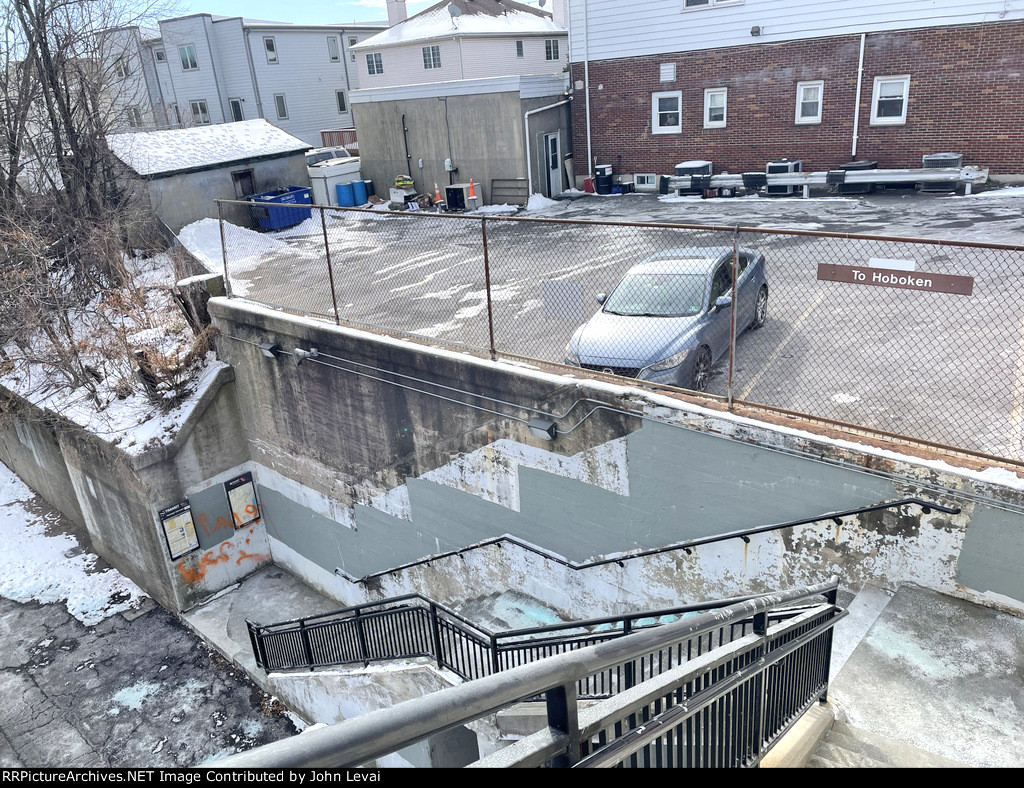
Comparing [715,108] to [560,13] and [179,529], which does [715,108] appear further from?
[179,529]

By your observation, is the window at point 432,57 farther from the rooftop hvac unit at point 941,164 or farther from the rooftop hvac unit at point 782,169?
the rooftop hvac unit at point 941,164

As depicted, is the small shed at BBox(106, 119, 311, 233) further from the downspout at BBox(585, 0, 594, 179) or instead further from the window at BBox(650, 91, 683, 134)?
the window at BBox(650, 91, 683, 134)

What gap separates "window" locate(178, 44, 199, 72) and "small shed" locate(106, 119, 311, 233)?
59.8ft

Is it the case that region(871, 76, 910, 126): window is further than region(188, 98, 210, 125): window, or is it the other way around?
region(188, 98, 210, 125): window

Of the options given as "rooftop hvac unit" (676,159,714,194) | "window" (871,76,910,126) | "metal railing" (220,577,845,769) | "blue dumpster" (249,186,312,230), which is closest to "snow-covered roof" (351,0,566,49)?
"blue dumpster" (249,186,312,230)

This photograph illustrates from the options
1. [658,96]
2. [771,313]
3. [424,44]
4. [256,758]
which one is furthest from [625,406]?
[424,44]

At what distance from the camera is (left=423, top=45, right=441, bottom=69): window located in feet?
97.8

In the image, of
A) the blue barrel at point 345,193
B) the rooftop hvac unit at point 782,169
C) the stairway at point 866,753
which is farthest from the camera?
the blue barrel at point 345,193

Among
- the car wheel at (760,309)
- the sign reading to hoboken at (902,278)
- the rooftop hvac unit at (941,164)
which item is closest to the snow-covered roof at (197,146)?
the car wheel at (760,309)

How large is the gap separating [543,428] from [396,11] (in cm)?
3147

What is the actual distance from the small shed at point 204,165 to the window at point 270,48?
53.2ft

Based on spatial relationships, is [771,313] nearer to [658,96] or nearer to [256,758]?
[256,758]

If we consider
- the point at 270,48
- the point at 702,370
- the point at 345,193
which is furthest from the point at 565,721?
the point at 270,48

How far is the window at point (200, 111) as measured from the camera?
40.3 metres
